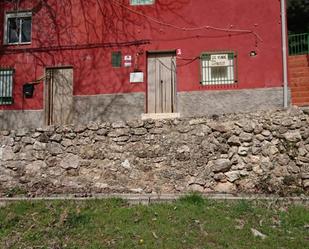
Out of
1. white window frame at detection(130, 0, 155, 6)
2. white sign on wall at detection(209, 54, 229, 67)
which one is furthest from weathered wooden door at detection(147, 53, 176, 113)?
white window frame at detection(130, 0, 155, 6)

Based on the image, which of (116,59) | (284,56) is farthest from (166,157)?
(284,56)

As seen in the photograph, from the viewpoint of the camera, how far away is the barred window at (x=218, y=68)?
13859 mm

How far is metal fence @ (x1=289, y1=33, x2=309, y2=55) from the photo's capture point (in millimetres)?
16250

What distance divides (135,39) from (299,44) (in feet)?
20.8

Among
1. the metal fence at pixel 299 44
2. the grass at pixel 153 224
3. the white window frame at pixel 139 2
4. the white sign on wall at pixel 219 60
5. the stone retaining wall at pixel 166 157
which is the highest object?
the white window frame at pixel 139 2

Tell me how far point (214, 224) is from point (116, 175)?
3795mm

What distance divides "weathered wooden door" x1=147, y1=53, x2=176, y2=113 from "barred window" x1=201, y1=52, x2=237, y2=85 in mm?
1011

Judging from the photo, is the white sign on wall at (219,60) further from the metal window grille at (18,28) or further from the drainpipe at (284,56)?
the metal window grille at (18,28)

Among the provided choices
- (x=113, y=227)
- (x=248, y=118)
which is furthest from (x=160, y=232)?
(x=248, y=118)

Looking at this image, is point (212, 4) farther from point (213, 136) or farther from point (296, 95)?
point (213, 136)

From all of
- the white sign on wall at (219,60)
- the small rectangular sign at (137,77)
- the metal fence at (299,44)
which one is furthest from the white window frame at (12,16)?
the metal fence at (299,44)

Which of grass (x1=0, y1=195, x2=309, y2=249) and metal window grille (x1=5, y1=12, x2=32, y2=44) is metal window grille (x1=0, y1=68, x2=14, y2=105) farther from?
grass (x1=0, y1=195, x2=309, y2=249)

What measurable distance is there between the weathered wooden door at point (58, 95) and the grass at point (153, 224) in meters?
5.19

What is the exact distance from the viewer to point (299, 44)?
54.3 ft
